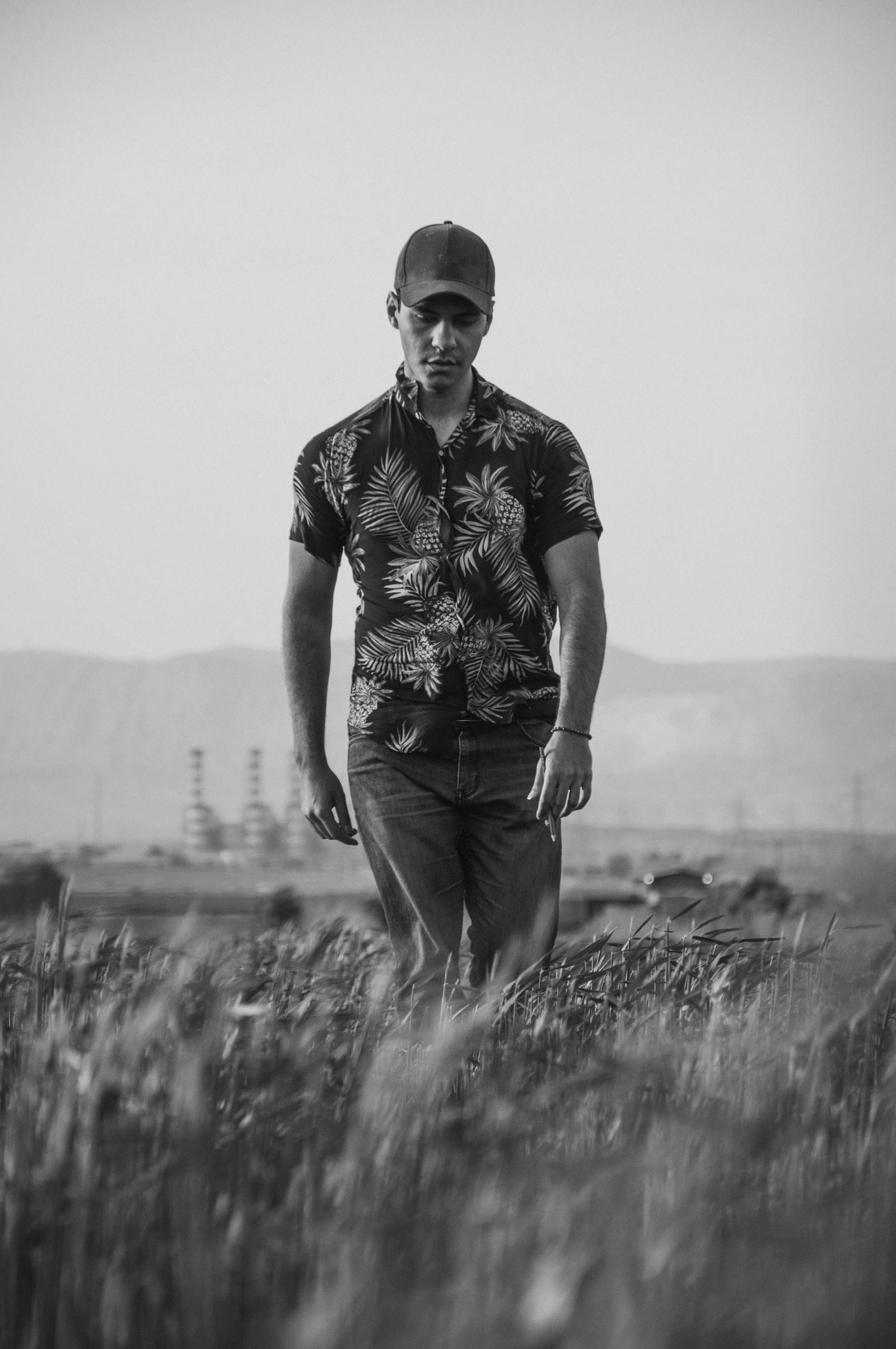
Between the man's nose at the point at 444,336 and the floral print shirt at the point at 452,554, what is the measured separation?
4.7 inches

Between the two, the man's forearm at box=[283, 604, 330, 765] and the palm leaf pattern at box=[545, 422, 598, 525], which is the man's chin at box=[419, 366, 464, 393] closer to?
the palm leaf pattern at box=[545, 422, 598, 525]

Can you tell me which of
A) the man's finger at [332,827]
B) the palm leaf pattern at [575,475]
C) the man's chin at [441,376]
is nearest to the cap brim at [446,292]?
the man's chin at [441,376]

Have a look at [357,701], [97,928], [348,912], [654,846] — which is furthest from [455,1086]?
[654,846]

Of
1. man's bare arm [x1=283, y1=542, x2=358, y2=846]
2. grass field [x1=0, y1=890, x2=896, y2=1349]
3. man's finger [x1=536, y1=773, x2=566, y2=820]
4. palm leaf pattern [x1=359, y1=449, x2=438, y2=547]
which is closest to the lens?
grass field [x1=0, y1=890, x2=896, y2=1349]

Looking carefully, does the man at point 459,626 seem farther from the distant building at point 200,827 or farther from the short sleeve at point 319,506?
the distant building at point 200,827

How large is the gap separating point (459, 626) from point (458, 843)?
51 centimetres

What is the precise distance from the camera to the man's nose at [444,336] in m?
3.96

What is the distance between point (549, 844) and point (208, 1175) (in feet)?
5.79

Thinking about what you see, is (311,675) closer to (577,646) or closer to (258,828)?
(577,646)

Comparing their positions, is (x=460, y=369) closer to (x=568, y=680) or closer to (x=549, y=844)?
(x=568, y=680)

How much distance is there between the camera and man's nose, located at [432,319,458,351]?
3957mm

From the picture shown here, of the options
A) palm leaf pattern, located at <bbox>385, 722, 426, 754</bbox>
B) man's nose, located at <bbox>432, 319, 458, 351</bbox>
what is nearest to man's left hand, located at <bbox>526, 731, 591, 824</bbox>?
palm leaf pattern, located at <bbox>385, 722, 426, 754</bbox>

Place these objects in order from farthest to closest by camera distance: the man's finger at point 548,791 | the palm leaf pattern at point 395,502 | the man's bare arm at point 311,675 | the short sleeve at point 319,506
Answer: the man's bare arm at point 311,675, the short sleeve at point 319,506, the palm leaf pattern at point 395,502, the man's finger at point 548,791

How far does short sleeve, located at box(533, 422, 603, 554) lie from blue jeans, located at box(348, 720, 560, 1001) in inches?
16.2
